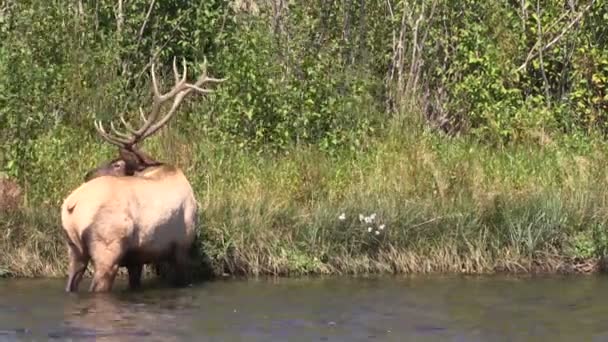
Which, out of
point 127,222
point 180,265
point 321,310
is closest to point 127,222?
point 127,222

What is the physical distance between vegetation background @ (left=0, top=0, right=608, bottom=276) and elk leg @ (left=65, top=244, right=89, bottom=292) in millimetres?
865

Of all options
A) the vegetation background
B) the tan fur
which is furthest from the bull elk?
the vegetation background

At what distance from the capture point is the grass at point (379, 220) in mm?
13734

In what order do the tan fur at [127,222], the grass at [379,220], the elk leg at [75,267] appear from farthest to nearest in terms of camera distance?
1. the grass at [379,220]
2. the elk leg at [75,267]
3. the tan fur at [127,222]

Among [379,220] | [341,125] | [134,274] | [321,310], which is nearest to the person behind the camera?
[321,310]

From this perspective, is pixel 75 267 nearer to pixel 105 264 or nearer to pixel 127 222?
pixel 105 264

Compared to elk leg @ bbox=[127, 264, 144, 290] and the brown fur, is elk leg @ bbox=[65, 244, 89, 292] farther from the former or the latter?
elk leg @ bbox=[127, 264, 144, 290]

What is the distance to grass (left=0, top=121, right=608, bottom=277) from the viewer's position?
13734 millimetres

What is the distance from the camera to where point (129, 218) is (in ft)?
41.5

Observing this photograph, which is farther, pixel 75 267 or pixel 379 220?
pixel 379 220

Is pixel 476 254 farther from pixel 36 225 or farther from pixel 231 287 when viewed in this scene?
pixel 36 225

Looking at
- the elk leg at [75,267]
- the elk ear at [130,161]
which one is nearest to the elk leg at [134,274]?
the elk leg at [75,267]

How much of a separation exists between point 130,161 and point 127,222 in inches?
46.1

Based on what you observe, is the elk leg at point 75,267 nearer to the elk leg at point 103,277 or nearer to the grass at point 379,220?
the elk leg at point 103,277
